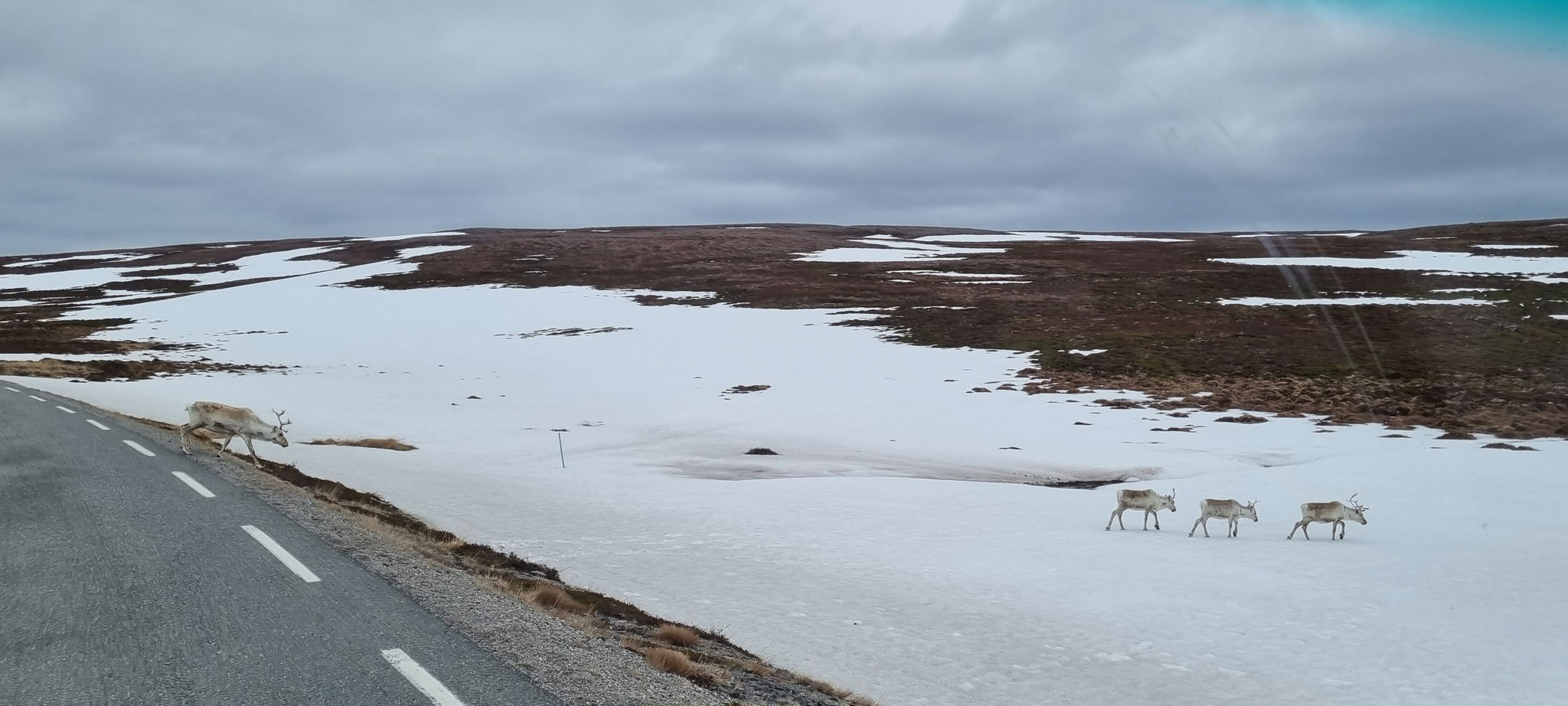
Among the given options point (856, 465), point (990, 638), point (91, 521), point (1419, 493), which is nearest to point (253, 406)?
point (856, 465)

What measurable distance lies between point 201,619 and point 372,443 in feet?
79.9

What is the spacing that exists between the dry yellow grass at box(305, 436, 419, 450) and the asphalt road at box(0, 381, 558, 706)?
1703 cm

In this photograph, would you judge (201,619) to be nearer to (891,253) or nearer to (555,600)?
(555,600)

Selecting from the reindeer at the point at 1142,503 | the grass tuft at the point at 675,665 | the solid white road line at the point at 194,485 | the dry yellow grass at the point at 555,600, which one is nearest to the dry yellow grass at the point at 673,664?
the grass tuft at the point at 675,665

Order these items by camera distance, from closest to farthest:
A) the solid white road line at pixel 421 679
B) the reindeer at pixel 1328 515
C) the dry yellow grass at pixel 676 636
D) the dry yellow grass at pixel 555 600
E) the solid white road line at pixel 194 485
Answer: the solid white road line at pixel 421 679 → the dry yellow grass at pixel 676 636 → the dry yellow grass at pixel 555 600 → the solid white road line at pixel 194 485 → the reindeer at pixel 1328 515

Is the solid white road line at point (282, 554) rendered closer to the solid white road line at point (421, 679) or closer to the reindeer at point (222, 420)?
the solid white road line at point (421, 679)

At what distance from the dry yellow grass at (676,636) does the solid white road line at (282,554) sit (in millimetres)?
3645

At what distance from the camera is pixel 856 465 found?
28531mm

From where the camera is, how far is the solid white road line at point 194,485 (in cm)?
1357

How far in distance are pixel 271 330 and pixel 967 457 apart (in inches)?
2141

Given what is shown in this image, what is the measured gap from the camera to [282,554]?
10148 mm

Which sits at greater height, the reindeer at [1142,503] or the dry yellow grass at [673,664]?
the dry yellow grass at [673,664]

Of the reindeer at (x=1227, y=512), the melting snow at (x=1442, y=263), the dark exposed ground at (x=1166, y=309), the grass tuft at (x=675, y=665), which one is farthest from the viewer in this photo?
the melting snow at (x=1442, y=263)

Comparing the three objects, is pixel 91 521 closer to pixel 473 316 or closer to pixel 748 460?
pixel 748 460
